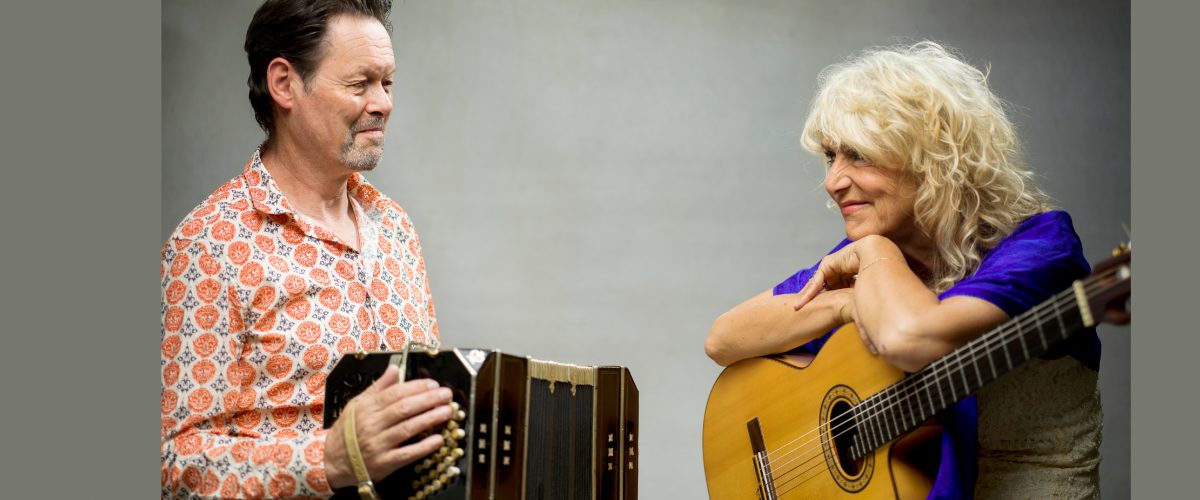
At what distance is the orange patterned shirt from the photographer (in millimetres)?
1903

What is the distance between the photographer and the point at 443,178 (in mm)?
3643

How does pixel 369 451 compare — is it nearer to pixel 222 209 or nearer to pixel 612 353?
pixel 222 209

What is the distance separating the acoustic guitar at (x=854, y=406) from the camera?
1.50m

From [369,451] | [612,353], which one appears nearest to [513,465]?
[369,451]

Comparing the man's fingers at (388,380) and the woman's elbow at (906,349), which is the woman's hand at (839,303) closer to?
the woman's elbow at (906,349)

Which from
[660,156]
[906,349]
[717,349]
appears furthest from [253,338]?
[660,156]

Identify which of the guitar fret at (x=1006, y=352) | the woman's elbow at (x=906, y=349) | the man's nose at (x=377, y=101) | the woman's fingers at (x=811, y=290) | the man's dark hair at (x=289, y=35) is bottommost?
the guitar fret at (x=1006, y=352)

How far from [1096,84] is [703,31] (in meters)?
1.41

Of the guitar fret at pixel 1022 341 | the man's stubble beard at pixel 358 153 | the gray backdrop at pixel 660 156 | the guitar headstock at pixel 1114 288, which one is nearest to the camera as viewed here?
the guitar headstock at pixel 1114 288

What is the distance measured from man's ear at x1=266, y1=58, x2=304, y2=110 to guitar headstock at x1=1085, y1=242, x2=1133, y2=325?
1597 mm

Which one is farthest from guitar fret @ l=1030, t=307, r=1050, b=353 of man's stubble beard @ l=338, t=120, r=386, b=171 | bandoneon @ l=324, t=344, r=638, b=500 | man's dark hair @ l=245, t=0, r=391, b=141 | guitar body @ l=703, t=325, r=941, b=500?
man's dark hair @ l=245, t=0, r=391, b=141

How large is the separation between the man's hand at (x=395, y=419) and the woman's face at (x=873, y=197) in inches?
34.4

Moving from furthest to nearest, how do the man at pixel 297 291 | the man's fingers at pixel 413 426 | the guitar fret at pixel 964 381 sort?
1. the man at pixel 297 291
2. the man's fingers at pixel 413 426
3. the guitar fret at pixel 964 381

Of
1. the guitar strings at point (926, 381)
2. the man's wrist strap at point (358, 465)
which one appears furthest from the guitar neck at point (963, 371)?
the man's wrist strap at point (358, 465)
